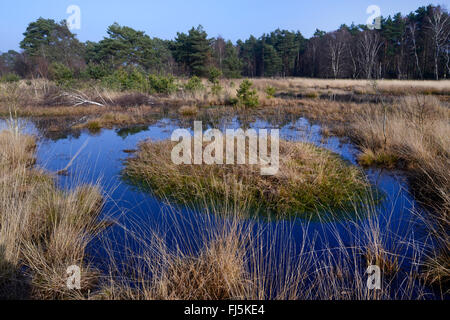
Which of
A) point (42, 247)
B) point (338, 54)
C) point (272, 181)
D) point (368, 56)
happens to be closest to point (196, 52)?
point (338, 54)

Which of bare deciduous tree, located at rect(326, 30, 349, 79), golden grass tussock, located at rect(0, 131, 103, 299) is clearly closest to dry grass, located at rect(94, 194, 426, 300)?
golden grass tussock, located at rect(0, 131, 103, 299)

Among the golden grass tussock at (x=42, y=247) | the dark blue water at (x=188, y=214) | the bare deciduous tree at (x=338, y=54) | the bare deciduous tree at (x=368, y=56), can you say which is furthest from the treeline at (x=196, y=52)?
the golden grass tussock at (x=42, y=247)

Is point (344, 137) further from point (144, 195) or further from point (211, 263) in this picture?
point (211, 263)

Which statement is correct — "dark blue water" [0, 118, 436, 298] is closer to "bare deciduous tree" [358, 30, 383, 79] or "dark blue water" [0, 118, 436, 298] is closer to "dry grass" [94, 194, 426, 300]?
"dry grass" [94, 194, 426, 300]

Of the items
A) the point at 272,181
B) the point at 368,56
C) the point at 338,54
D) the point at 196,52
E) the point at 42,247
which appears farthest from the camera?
the point at 338,54

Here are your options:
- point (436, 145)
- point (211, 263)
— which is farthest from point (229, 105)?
point (211, 263)

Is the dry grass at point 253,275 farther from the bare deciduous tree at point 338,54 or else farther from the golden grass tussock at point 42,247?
the bare deciduous tree at point 338,54

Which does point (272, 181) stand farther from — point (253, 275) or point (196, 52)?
point (196, 52)

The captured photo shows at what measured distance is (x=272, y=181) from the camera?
4246 mm

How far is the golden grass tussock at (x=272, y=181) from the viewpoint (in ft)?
12.5

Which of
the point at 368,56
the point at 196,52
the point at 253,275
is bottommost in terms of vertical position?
the point at 253,275

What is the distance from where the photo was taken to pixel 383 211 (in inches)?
139

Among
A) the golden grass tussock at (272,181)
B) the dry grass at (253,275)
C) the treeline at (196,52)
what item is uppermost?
the treeline at (196,52)

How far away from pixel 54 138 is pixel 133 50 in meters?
24.1
